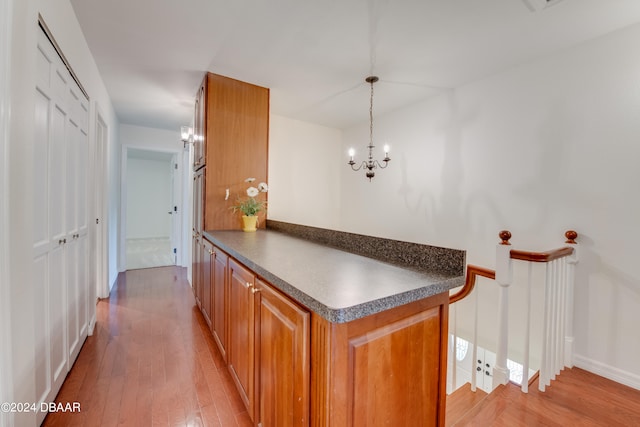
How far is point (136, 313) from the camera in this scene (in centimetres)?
274

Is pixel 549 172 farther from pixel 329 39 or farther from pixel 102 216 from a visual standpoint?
pixel 102 216

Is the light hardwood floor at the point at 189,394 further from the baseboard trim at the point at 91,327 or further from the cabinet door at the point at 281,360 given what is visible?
the cabinet door at the point at 281,360

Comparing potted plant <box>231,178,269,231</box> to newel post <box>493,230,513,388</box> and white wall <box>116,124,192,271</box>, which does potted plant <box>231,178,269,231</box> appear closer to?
white wall <box>116,124,192,271</box>

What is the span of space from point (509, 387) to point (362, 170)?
2920 mm

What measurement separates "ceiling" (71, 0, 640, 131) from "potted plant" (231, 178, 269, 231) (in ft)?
3.63

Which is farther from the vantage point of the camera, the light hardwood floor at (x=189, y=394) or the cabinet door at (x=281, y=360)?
the light hardwood floor at (x=189, y=394)

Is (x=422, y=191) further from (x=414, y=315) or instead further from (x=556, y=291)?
(x=414, y=315)

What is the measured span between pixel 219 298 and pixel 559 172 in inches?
109

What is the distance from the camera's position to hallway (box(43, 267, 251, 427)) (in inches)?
56.7

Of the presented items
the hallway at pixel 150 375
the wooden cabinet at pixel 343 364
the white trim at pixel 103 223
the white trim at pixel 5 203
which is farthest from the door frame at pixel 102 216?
the wooden cabinet at pixel 343 364

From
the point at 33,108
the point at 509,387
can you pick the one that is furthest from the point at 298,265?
the point at 509,387

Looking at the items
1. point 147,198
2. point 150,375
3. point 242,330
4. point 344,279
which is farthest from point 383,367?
point 147,198

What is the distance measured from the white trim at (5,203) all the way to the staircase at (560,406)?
203 cm

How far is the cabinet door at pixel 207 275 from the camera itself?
7.21 feet
